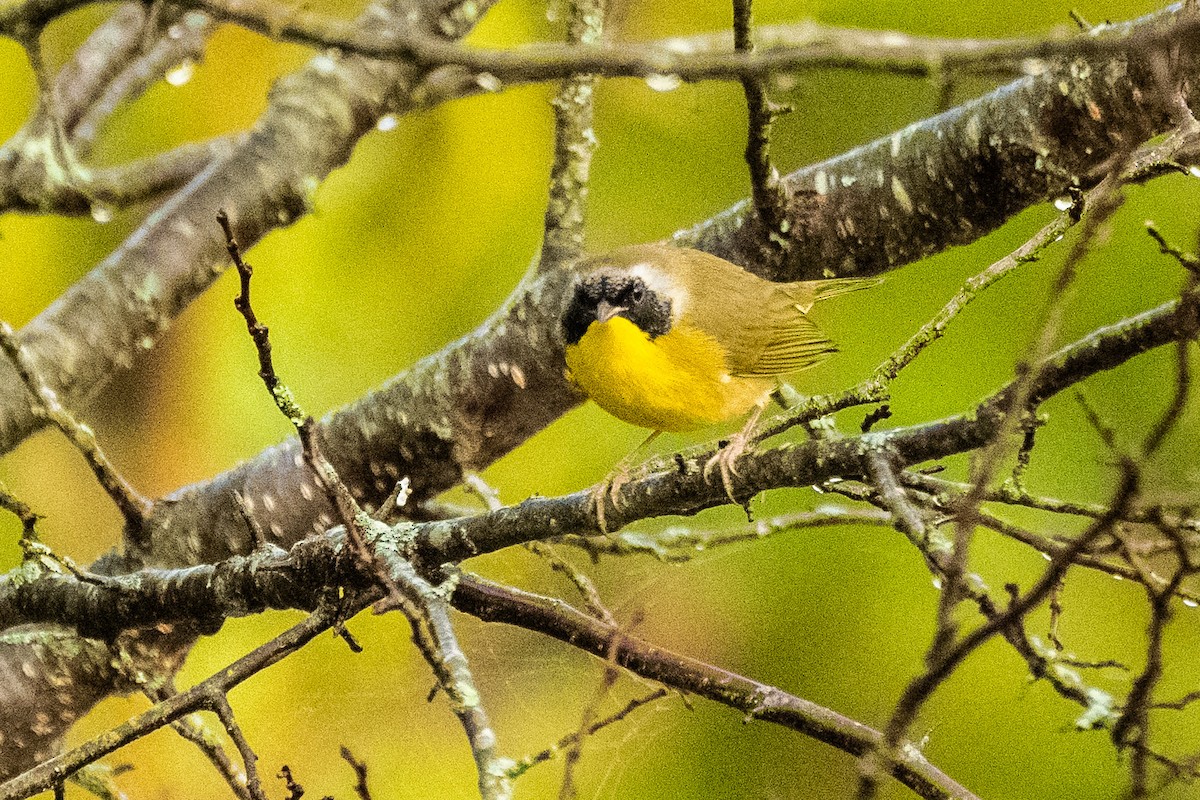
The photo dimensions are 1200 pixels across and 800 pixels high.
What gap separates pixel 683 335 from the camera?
3.06 feet

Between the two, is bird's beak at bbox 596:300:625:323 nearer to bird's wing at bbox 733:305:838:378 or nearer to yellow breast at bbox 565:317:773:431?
yellow breast at bbox 565:317:773:431

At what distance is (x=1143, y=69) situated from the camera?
27.3 inches

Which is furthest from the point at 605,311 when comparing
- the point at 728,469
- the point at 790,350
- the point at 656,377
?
the point at 728,469

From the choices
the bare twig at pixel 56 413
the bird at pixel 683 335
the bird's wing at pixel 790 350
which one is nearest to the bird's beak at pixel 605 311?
the bird at pixel 683 335

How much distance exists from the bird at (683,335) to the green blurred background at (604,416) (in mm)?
110

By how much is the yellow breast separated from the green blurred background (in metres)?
0.11

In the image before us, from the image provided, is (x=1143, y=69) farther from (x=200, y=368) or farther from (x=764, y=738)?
(x=200, y=368)

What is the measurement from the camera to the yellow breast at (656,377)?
2.80ft

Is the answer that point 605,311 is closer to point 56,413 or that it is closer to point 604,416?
point 604,416

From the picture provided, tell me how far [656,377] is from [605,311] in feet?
0.24

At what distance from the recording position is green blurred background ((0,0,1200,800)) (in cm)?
87

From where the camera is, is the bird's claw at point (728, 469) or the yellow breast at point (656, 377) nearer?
the bird's claw at point (728, 469)

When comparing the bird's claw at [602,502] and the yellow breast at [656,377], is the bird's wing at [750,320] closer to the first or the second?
the yellow breast at [656,377]

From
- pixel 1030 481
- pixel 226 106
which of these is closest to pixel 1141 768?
pixel 1030 481
